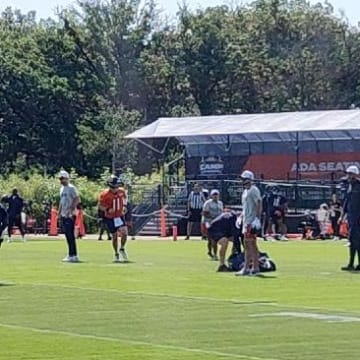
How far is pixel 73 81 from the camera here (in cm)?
8444

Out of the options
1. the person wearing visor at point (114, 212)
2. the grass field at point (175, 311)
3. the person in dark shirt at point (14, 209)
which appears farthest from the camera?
the person in dark shirt at point (14, 209)

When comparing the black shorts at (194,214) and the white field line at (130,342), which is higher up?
the black shorts at (194,214)

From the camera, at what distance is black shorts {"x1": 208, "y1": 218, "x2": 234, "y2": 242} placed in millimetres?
28141

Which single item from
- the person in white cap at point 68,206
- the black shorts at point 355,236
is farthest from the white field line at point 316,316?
the person in white cap at point 68,206

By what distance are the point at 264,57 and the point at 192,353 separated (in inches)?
3042

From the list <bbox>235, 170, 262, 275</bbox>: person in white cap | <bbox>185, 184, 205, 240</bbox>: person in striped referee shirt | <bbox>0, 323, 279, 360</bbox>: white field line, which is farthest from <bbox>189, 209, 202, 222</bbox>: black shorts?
<bbox>0, 323, 279, 360</bbox>: white field line

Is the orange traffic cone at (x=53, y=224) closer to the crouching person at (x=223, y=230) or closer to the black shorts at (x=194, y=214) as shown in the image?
the black shorts at (x=194, y=214)

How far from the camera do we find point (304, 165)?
57562 mm

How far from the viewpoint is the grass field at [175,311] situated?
14.7 metres

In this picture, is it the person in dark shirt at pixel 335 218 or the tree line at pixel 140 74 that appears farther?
the tree line at pixel 140 74

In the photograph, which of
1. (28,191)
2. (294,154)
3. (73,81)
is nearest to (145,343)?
(294,154)

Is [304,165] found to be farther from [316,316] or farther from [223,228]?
[316,316]

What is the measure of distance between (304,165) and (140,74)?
31.5 m

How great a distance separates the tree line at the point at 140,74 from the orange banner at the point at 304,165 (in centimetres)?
2215
